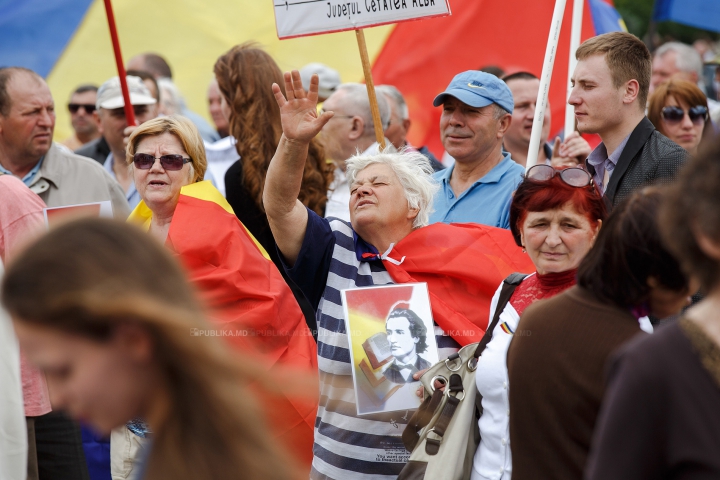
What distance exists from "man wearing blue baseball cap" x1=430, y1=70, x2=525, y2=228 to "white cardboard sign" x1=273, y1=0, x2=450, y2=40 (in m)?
0.43

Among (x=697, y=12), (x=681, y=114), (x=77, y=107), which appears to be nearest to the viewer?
(x=681, y=114)

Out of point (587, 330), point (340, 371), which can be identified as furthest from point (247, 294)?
point (587, 330)

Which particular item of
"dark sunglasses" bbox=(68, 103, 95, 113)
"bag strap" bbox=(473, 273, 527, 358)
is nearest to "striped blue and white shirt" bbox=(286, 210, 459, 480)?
"bag strap" bbox=(473, 273, 527, 358)

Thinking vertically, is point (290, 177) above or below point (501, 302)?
above

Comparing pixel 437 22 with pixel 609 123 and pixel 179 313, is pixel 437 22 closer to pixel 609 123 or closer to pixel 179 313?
pixel 609 123

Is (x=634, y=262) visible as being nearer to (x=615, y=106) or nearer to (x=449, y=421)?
(x=449, y=421)

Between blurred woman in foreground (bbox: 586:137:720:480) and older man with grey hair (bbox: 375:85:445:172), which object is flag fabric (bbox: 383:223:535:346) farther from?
older man with grey hair (bbox: 375:85:445:172)

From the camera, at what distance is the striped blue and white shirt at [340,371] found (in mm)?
3527

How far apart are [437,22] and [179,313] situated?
262 inches

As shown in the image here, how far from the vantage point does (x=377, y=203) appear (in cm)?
388

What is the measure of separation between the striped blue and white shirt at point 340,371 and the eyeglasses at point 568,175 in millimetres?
805

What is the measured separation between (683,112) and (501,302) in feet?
10.8

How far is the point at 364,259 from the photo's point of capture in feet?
12.5

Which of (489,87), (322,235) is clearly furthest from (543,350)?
(489,87)
